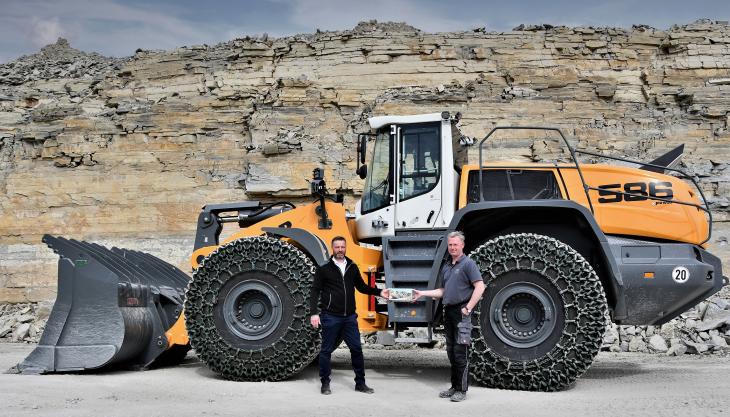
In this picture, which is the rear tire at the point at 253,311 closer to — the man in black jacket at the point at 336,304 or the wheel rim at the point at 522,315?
the man in black jacket at the point at 336,304

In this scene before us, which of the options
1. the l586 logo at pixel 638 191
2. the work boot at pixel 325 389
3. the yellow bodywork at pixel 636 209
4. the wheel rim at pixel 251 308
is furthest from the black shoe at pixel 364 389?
the l586 logo at pixel 638 191

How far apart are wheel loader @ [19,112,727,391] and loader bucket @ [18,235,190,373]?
0.02 m

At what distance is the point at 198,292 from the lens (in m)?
8.98

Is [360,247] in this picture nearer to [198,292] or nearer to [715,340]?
[198,292]

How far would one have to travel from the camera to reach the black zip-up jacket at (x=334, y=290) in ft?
26.1

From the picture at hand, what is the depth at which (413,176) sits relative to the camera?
9.05 meters

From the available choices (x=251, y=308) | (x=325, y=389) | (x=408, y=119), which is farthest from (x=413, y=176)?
(x=325, y=389)

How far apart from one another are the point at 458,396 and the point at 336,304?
1.41 metres

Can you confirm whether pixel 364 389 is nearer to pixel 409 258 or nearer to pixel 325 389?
pixel 325 389

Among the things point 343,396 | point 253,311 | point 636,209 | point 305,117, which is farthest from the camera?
point 305,117

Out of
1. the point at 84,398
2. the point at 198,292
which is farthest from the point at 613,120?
the point at 84,398

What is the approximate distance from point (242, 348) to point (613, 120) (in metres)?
15.3

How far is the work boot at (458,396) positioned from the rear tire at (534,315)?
26.3 inches

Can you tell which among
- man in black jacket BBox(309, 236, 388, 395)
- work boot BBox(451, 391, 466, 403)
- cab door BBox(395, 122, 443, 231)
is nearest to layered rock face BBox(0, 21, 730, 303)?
cab door BBox(395, 122, 443, 231)
